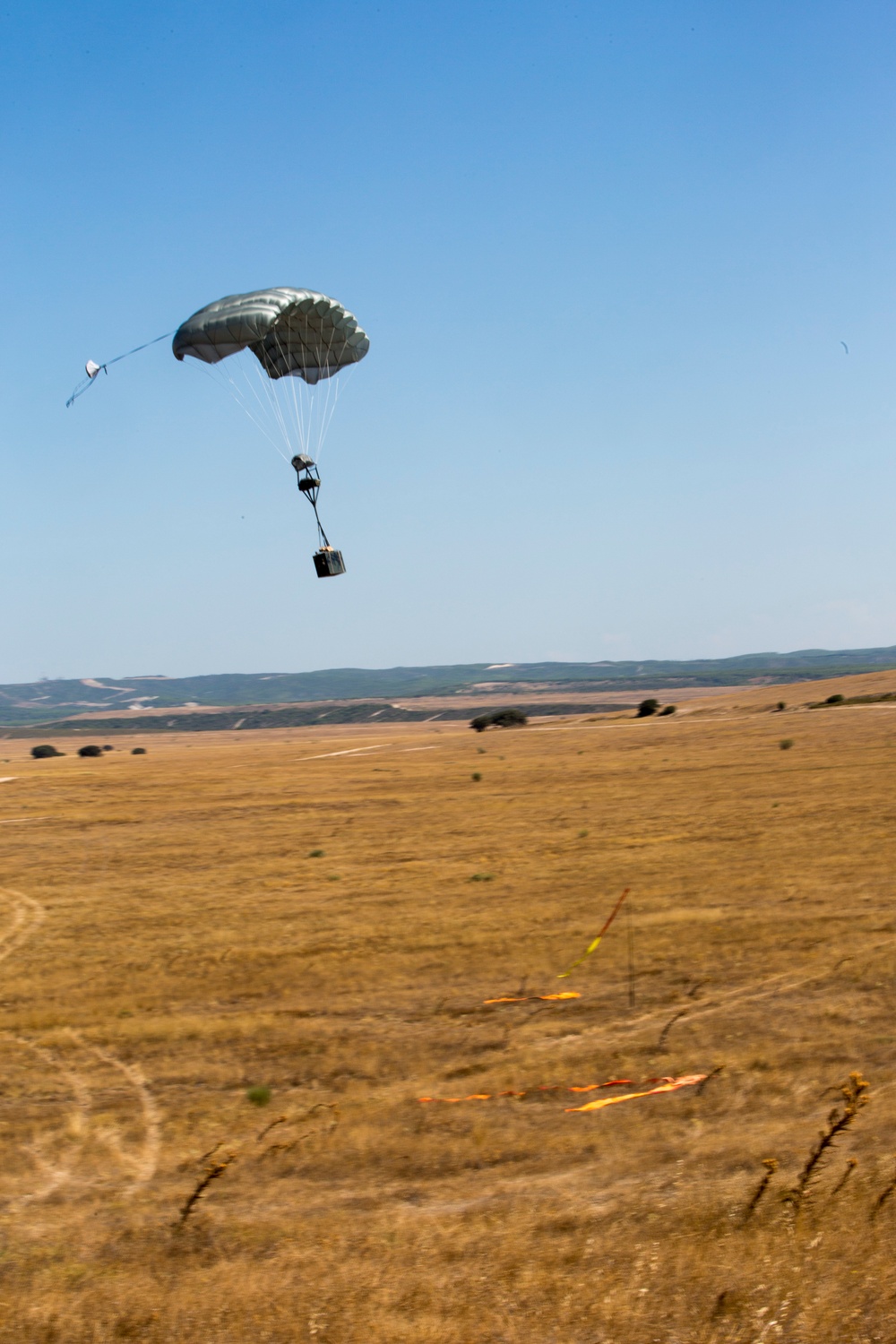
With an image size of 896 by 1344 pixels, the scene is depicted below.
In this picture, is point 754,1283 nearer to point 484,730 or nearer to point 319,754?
point 319,754

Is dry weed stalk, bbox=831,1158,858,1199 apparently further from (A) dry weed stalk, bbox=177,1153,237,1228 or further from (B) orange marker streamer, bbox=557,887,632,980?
(B) orange marker streamer, bbox=557,887,632,980

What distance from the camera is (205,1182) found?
9.61m

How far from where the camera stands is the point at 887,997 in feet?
42.3

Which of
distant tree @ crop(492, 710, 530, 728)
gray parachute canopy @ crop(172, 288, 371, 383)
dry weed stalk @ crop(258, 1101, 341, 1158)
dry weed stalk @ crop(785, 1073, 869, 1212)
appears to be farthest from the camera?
distant tree @ crop(492, 710, 530, 728)

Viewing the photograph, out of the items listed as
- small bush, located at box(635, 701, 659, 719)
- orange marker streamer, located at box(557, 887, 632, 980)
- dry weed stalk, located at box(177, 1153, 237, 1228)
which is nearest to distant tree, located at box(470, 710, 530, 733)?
small bush, located at box(635, 701, 659, 719)

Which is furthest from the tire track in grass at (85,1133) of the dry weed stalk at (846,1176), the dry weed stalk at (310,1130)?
the dry weed stalk at (846,1176)

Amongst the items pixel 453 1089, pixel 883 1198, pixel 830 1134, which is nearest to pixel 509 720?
pixel 453 1089

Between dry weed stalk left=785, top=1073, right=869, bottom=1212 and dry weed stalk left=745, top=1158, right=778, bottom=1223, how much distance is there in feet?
0.65

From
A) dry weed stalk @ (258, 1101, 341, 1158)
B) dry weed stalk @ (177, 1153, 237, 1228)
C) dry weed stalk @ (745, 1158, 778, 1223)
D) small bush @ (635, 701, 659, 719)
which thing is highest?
small bush @ (635, 701, 659, 719)

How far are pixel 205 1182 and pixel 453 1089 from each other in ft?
9.28

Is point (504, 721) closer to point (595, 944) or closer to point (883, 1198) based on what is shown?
point (595, 944)

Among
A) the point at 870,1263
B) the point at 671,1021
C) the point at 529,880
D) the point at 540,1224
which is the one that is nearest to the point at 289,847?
the point at 529,880

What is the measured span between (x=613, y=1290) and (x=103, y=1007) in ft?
30.4

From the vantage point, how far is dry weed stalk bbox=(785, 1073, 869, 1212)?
28.2ft
